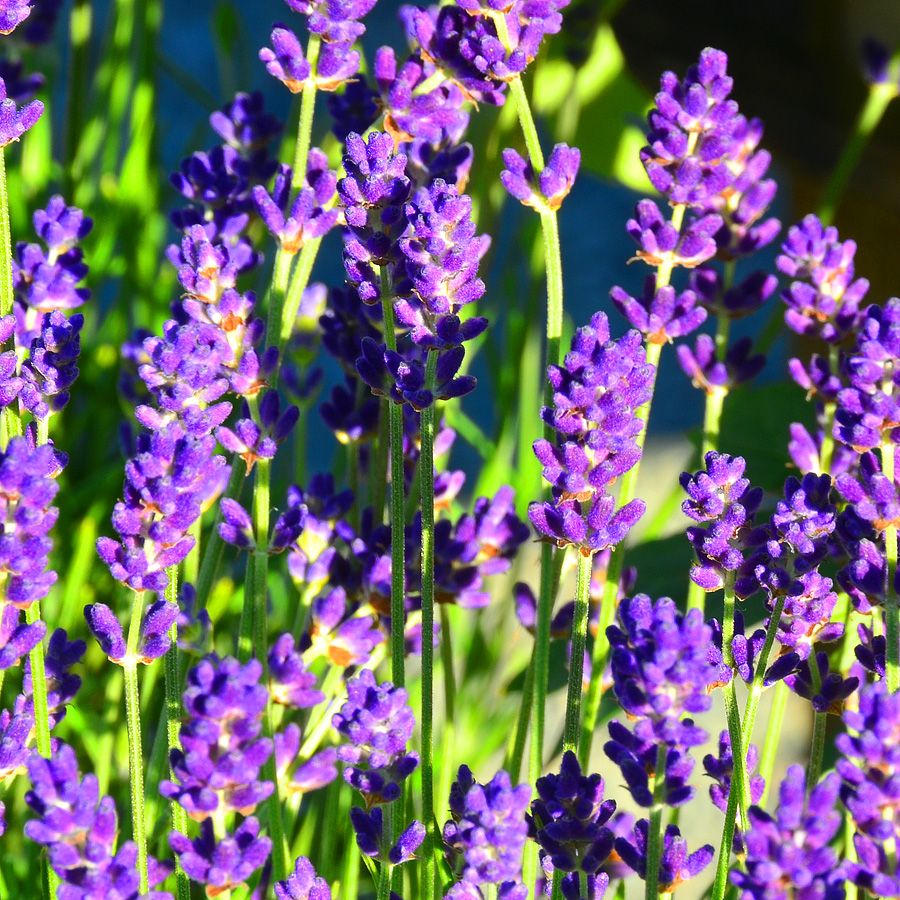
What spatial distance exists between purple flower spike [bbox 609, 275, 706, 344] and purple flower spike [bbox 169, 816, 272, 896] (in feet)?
0.86

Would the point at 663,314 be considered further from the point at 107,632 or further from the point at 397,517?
the point at 107,632

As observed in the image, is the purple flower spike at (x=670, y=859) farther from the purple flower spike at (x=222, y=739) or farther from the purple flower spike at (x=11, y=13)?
the purple flower spike at (x=11, y=13)

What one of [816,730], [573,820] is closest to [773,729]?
[816,730]

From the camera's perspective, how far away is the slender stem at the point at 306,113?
1.45ft

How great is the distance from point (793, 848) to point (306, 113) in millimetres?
325

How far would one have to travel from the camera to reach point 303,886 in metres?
0.35

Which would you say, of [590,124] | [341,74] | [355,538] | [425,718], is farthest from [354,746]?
[590,124]

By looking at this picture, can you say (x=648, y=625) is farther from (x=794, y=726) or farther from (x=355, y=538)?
(x=794, y=726)

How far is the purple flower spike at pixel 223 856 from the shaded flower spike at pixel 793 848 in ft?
0.47


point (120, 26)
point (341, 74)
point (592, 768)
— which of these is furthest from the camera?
point (592, 768)

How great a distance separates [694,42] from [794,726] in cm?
98

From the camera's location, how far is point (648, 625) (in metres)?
0.31

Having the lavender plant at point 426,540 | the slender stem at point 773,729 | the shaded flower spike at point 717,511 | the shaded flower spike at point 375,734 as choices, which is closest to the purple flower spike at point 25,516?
the lavender plant at point 426,540

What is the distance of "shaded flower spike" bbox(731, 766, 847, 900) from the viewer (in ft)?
0.95
